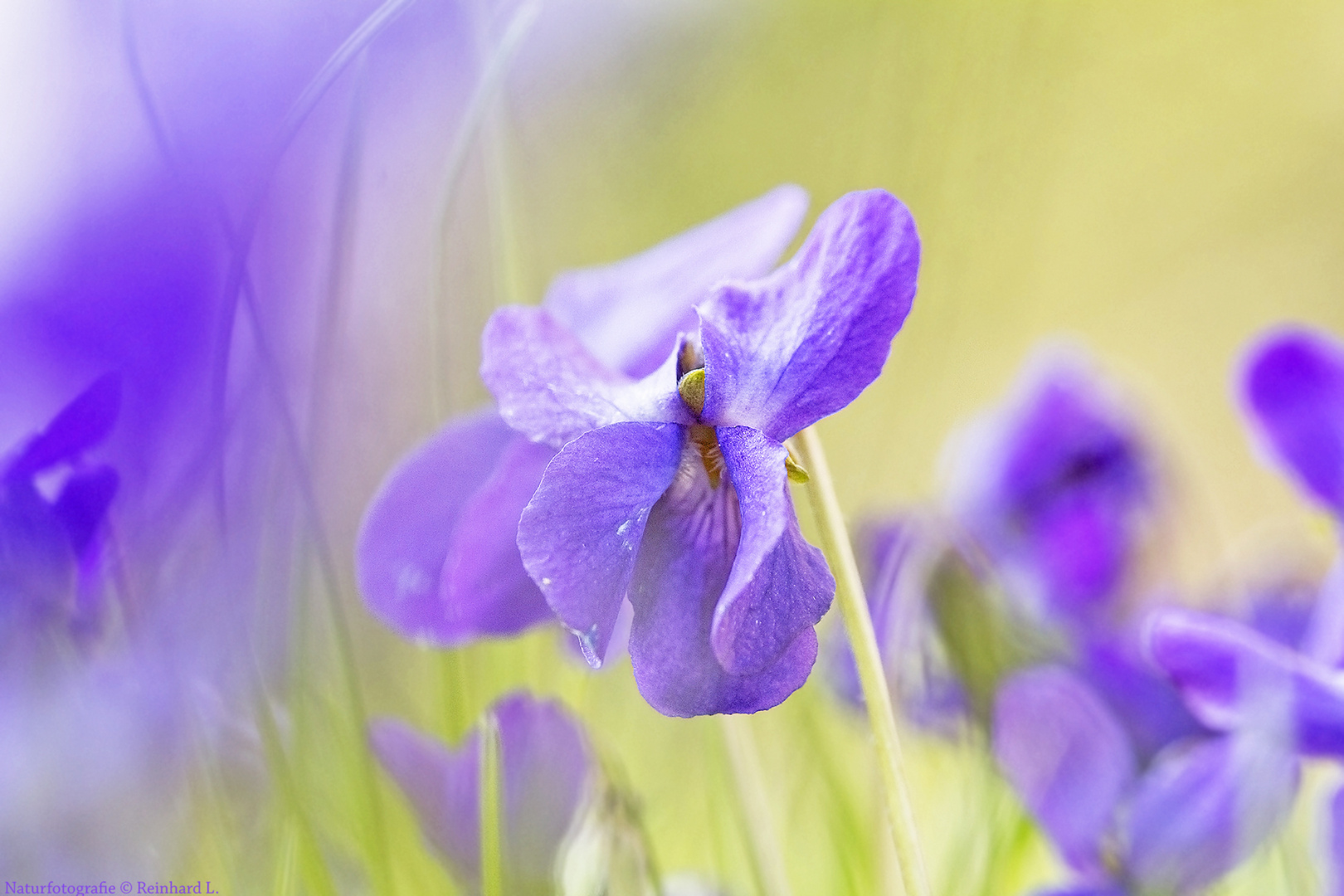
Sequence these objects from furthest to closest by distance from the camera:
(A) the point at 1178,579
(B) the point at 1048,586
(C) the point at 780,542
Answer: (A) the point at 1178,579 < (B) the point at 1048,586 < (C) the point at 780,542

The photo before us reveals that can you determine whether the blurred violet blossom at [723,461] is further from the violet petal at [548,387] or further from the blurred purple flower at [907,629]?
the blurred purple flower at [907,629]

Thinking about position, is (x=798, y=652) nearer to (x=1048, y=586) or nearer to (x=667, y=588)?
(x=667, y=588)

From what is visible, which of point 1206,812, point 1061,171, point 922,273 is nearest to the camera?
point 1206,812

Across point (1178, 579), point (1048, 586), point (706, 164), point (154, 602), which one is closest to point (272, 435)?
point (154, 602)

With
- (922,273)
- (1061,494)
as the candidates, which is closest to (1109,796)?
(1061,494)

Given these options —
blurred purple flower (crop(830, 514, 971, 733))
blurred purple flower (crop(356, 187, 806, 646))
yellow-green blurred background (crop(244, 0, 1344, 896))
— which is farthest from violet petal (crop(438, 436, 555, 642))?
yellow-green blurred background (crop(244, 0, 1344, 896))

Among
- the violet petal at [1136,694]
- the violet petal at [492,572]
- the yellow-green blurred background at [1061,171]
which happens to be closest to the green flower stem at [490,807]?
the violet petal at [492,572]

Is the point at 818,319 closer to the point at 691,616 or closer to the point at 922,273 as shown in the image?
the point at 691,616
